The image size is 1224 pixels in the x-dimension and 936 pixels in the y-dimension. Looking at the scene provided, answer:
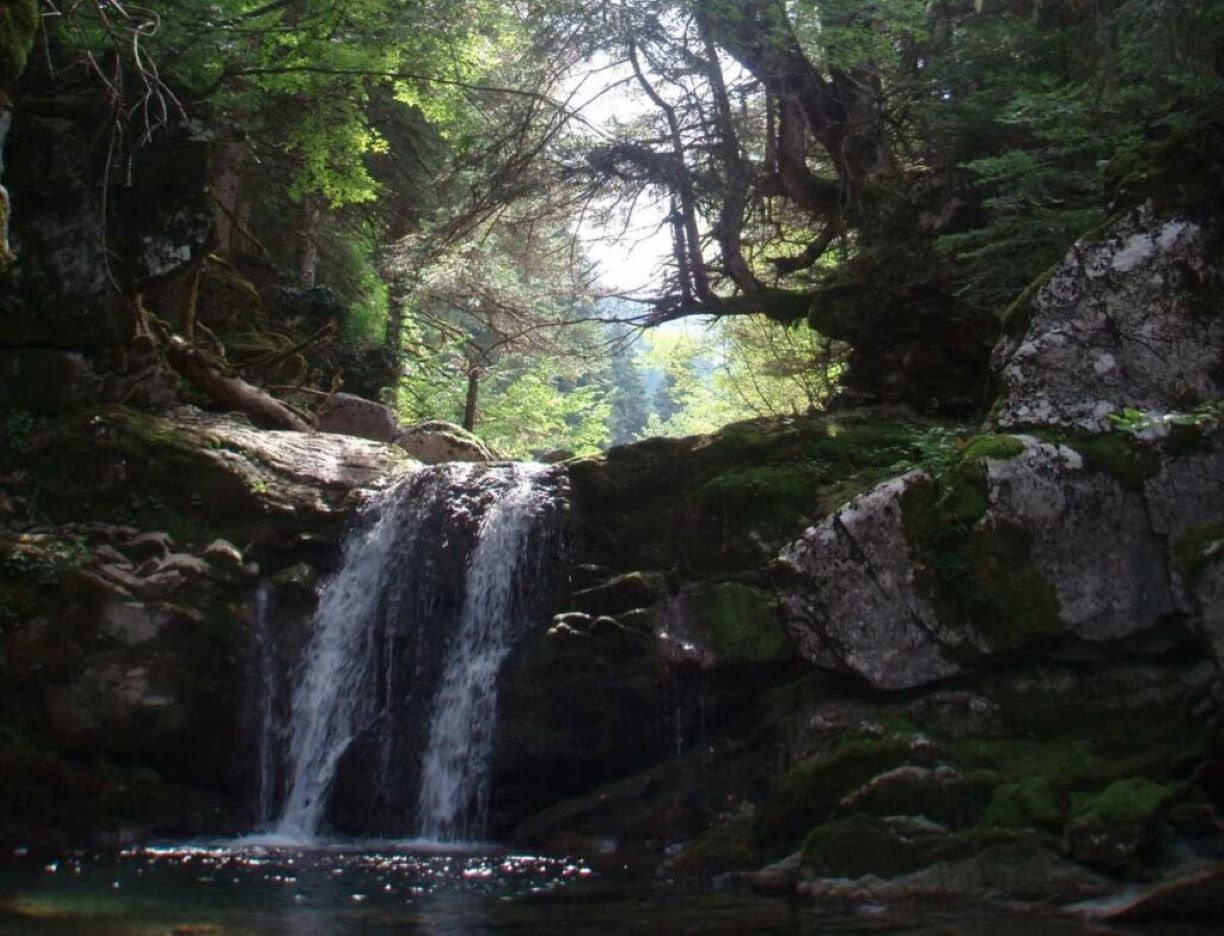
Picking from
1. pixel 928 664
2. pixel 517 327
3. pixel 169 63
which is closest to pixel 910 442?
pixel 928 664

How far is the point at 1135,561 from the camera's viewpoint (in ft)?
26.4

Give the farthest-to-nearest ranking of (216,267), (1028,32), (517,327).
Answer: (517,327) < (216,267) < (1028,32)

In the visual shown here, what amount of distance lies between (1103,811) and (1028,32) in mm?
8911

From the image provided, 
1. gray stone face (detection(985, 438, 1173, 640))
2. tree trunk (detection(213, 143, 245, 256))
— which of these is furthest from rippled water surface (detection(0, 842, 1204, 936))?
tree trunk (detection(213, 143, 245, 256))

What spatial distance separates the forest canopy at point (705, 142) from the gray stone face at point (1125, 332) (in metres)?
1.03

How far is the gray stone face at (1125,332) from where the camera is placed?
8.76 m

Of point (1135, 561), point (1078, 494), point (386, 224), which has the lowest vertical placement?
point (1135, 561)

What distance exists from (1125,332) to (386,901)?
263 inches

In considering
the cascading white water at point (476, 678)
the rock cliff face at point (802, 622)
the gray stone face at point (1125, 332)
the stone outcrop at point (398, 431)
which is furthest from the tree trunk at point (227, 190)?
the gray stone face at point (1125, 332)

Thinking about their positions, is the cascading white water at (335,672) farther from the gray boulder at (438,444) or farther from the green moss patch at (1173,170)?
the green moss patch at (1173,170)

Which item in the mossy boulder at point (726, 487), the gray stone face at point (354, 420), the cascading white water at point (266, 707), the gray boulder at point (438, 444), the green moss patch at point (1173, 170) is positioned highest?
the gray stone face at point (354, 420)

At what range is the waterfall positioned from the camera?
10.3 metres

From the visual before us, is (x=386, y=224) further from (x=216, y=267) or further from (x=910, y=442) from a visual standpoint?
(x=910, y=442)

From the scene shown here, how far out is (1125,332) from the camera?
29.4ft
